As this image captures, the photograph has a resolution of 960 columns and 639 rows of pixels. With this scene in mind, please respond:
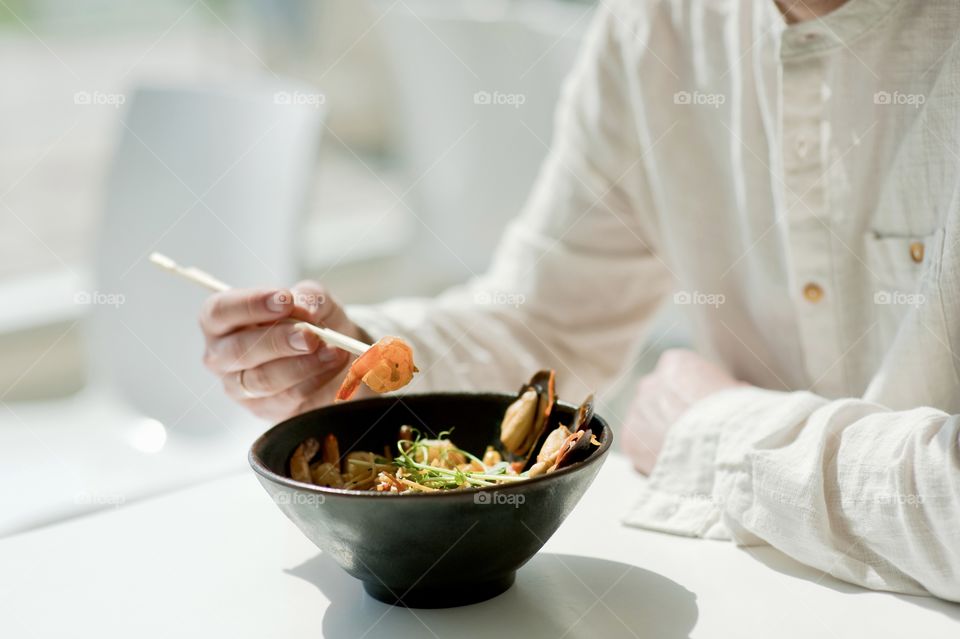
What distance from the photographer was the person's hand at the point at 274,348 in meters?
0.87

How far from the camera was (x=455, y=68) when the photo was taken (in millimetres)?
2459

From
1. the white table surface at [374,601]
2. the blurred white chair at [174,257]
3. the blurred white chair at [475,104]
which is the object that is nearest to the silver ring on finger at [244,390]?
the white table surface at [374,601]

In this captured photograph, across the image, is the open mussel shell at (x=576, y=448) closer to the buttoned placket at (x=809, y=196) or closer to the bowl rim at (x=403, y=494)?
the bowl rim at (x=403, y=494)

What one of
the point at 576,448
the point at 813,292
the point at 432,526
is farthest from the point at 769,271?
the point at 432,526

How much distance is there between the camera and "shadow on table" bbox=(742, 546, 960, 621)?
2.33 feet

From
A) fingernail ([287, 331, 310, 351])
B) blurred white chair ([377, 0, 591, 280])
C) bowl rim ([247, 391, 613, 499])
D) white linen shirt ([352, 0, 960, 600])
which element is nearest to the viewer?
bowl rim ([247, 391, 613, 499])

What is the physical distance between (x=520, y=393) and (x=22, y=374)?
8.26 feet

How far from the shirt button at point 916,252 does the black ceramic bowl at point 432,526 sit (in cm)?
37

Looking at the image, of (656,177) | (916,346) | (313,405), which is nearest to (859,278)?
(916,346)

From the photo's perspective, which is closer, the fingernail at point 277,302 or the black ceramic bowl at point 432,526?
the black ceramic bowl at point 432,526

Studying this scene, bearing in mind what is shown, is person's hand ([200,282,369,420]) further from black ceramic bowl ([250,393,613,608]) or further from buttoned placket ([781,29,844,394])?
buttoned placket ([781,29,844,394])

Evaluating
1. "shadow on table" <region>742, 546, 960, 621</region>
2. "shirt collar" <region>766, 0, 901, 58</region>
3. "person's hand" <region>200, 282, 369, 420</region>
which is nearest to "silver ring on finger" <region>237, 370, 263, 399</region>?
"person's hand" <region>200, 282, 369, 420</region>

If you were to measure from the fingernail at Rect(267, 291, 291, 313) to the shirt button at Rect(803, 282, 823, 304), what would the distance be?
495 mm

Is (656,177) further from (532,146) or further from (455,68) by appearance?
(455,68)
